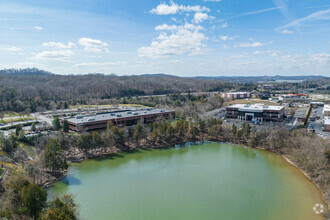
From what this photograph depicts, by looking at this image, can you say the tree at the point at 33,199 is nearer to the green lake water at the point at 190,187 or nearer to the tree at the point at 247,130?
the green lake water at the point at 190,187

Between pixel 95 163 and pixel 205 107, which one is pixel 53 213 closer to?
pixel 95 163

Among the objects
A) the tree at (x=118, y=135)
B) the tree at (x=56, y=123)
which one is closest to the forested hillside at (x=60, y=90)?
the tree at (x=56, y=123)

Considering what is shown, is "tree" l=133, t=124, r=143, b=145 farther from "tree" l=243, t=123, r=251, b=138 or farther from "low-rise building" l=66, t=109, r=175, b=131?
"tree" l=243, t=123, r=251, b=138

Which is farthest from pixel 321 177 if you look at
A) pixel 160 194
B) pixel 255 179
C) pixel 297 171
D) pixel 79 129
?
pixel 79 129

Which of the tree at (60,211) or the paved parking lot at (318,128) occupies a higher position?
the tree at (60,211)

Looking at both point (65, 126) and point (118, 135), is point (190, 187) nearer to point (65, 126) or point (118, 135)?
point (118, 135)

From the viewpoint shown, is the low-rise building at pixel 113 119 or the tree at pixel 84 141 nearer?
the tree at pixel 84 141

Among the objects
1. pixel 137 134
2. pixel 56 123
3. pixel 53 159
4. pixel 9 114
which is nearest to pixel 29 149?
pixel 53 159
